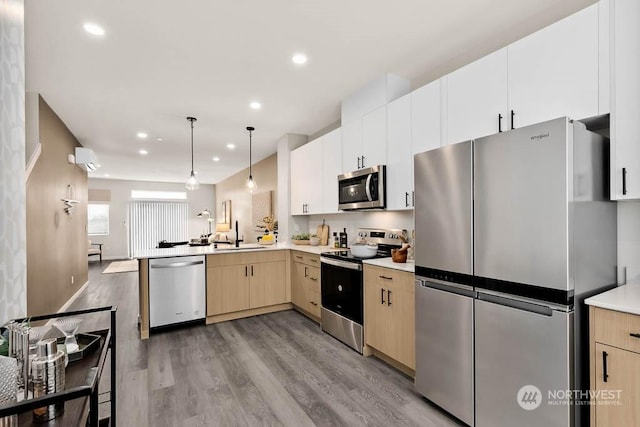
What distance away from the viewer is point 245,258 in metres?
4.07

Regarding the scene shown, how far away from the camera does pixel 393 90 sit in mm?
3135

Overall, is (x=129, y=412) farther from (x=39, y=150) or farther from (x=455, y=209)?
(x=39, y=150)

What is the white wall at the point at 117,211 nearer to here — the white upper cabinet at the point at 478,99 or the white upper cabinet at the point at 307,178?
the white upper cabinet at the point at 307,178

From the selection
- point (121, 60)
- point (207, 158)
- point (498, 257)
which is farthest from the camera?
point (207, 158)

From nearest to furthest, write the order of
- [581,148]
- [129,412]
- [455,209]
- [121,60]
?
[581,148] → [455,209] → [129,412] → [121,60]

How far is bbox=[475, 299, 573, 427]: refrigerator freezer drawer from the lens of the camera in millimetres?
1465

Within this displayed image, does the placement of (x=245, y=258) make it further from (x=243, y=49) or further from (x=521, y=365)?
(x=521, y=365)

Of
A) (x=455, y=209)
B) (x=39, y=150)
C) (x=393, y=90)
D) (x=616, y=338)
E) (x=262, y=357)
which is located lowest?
(x=262, y=357)

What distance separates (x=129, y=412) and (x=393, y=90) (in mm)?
3447

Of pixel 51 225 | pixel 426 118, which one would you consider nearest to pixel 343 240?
pixel 426 118

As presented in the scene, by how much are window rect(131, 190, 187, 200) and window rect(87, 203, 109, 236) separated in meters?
0.94

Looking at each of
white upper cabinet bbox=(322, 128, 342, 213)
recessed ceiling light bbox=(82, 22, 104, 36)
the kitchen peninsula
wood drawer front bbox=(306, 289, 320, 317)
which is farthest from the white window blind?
recessed ceiling light bbox=(82, 22, 104, 36)

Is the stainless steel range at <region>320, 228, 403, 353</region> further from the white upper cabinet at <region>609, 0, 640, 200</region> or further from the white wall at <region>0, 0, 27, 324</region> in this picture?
the white wall at <region>0, 0, 27, 324</region>

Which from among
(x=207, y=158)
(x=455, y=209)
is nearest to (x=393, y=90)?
(x=455, y=209)
